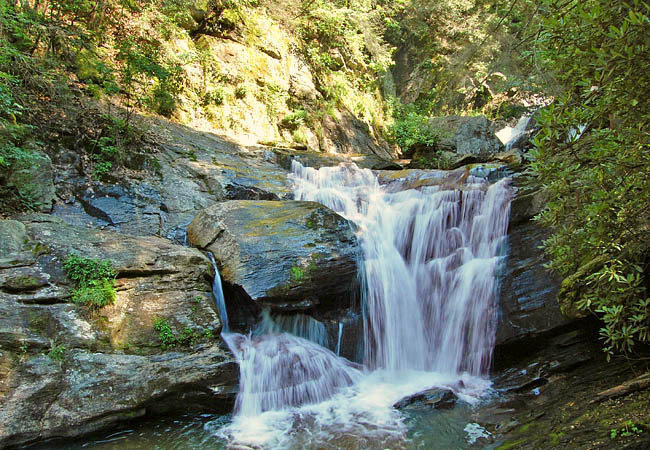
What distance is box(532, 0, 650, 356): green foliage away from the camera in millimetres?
2598

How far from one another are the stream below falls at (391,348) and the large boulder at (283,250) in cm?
45

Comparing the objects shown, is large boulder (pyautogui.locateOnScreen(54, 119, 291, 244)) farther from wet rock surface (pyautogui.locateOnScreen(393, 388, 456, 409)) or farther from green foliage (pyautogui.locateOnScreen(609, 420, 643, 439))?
green foliage (pyautogui.locateOnScreen(609, 420, 643, 439))

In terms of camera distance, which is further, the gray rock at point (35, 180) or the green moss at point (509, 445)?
the gray rock at point (35, 180)

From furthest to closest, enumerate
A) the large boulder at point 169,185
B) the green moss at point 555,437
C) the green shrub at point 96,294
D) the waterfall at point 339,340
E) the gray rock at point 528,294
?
the large boulder at point 169,185 < the waterfall at point 339,340 < the gray rock at point 528,294 < the green shrub at point 96,294 < the green moss at point 555,437

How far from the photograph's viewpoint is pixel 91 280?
540 centimetres

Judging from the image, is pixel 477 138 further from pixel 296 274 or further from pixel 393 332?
pixel 296 274

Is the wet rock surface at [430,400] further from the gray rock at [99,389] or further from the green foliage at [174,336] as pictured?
the green foliage at [174,336]

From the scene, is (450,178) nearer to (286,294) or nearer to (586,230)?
(286,294)

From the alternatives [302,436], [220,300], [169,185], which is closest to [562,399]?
[302,436]

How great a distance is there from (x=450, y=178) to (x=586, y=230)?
6363 millimetres

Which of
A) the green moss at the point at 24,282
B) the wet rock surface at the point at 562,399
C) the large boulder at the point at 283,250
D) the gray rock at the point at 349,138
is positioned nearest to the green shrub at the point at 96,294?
the green moss at the point at 24,282

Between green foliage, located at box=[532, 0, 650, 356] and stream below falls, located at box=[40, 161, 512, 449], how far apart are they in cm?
268

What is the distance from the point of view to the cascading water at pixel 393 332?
17.7ft

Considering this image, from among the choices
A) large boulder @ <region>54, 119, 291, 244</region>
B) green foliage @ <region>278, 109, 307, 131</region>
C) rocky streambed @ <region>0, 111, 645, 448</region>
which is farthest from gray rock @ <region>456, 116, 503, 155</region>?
large boulder @ <region>54, 119, 291, 244</region>
